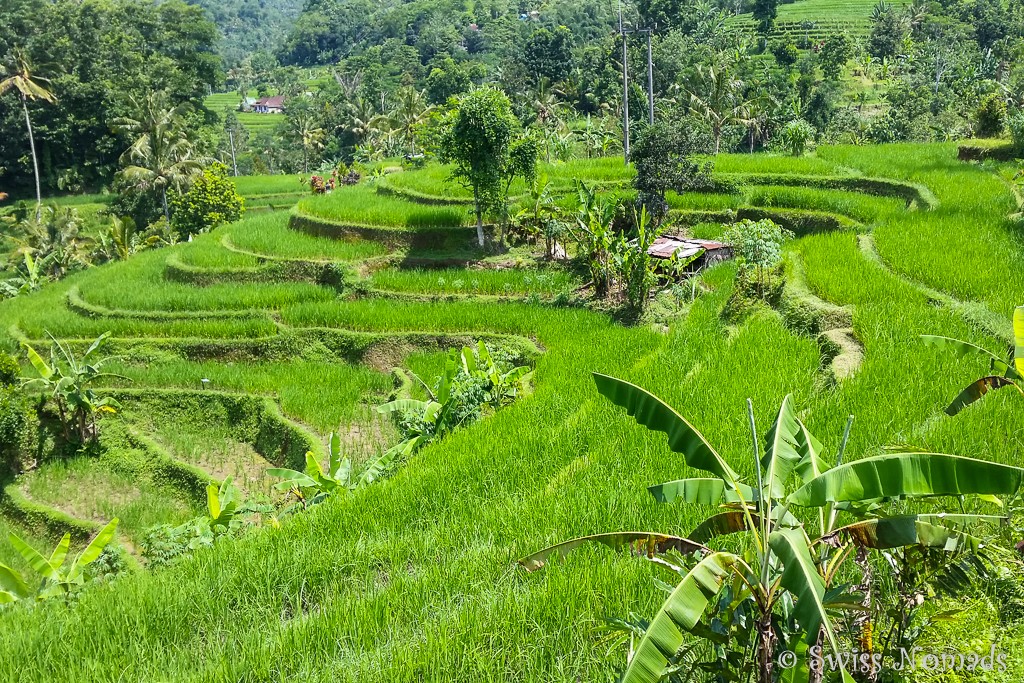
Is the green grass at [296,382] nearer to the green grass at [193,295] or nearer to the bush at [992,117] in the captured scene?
the green grass at [193,295]

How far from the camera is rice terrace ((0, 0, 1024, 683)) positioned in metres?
2.63

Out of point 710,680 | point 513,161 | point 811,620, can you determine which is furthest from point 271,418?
point 811,620

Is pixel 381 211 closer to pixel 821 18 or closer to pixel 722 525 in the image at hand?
pixel 722 525

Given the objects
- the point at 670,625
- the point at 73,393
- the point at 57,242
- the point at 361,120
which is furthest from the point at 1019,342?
the point at 361,120

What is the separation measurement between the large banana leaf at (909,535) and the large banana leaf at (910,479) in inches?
3.2

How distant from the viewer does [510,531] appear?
13.2 ft

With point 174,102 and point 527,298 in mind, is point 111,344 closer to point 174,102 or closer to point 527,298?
point 527,298

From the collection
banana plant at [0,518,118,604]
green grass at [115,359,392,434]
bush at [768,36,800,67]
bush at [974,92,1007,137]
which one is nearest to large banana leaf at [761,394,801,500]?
banana plant at [0,518,118,604]

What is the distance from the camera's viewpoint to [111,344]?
1116cm

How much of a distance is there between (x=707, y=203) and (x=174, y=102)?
27034 mm

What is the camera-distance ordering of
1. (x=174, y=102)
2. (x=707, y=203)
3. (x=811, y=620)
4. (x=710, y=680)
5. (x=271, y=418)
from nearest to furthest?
(x=811, y=620), (x=710, y=680), (x=271, y=418), (x=707, y=203), (x=174, y=102)

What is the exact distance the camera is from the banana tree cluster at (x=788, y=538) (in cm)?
221

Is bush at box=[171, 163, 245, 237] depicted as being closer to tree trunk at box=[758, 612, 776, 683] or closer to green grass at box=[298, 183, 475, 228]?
green grass at box=[298, 183, 475, 228]

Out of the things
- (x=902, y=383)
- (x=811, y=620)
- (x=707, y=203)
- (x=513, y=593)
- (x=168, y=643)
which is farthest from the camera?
(x=707, y=203)
